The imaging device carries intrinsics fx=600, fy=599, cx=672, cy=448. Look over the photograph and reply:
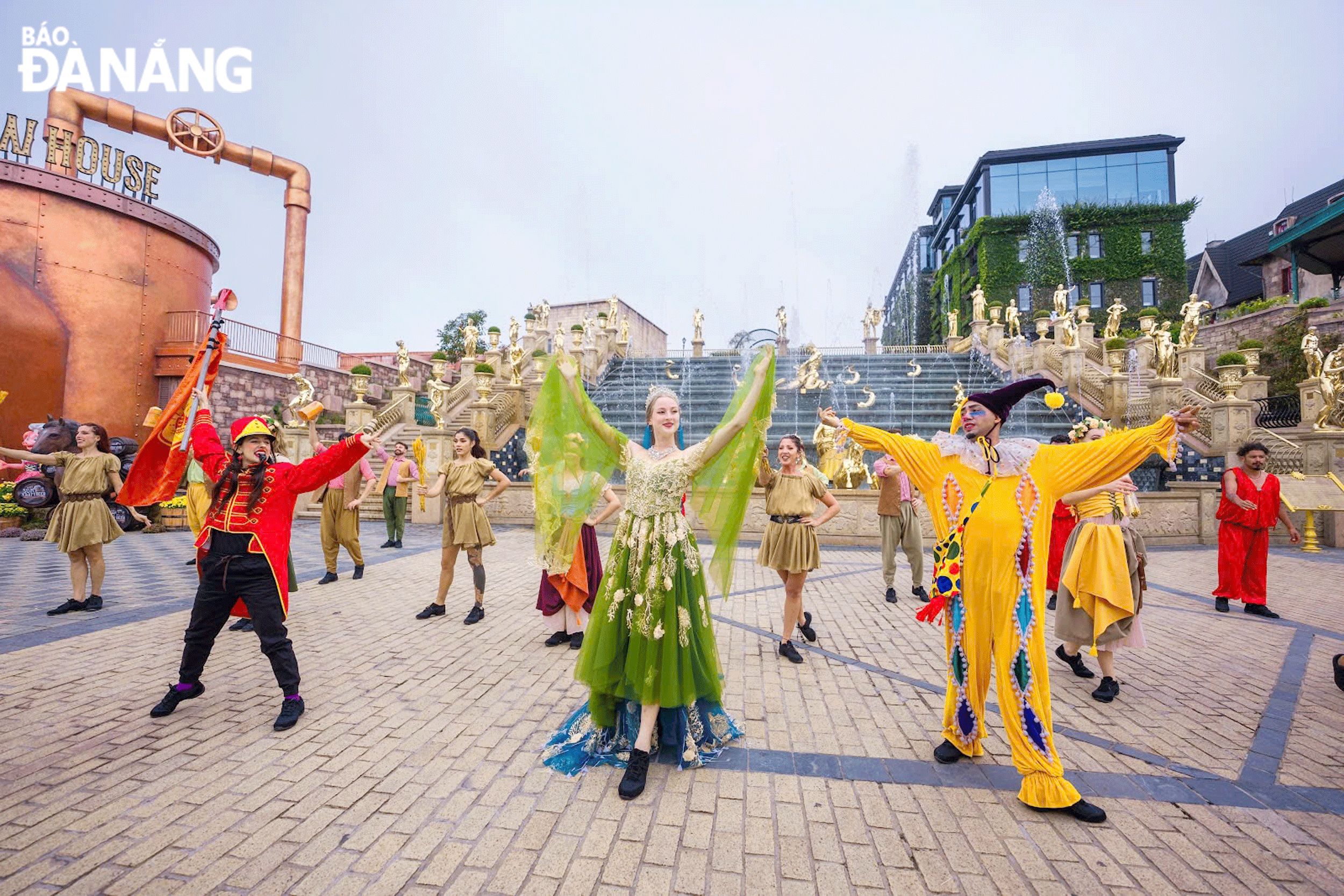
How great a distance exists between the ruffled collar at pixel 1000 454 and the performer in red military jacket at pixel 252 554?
3635 millimetres

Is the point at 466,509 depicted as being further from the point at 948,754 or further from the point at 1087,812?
the point at 1087,812

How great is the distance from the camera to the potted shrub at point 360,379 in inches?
689

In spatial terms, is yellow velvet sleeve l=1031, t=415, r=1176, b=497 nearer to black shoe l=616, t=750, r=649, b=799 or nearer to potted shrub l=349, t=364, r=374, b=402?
black shoe l=616, t=750, r=649, b=799

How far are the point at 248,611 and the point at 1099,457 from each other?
203 inches

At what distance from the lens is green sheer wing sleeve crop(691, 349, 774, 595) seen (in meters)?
3.53

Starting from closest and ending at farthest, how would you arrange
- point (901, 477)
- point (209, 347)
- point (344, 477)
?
point (209, 347), point (901, 477), point (344, 477)

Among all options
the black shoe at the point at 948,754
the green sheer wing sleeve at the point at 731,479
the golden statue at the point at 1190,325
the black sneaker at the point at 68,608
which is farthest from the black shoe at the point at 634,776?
the golden statue at the point at 1190,325

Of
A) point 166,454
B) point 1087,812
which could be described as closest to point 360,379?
point 166,454

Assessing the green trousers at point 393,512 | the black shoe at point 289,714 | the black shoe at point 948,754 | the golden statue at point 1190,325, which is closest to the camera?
the black shoe at point 948,754

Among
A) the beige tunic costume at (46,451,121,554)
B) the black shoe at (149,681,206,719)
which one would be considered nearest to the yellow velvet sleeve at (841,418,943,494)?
the black shoe at (149,681,206,719)

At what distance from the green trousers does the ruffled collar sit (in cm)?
1000

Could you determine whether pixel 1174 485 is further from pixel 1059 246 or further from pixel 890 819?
pixel 1059 246

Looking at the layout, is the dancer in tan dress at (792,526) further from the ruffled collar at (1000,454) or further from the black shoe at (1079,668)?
the black shoe at (1079,668)

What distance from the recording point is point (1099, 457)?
3.08m
